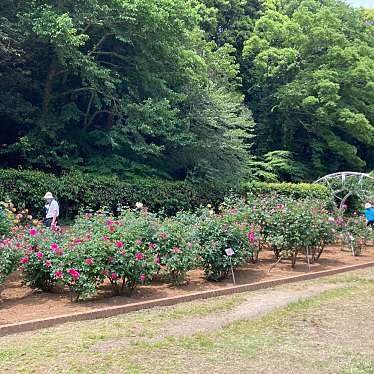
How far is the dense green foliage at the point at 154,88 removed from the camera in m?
15.4

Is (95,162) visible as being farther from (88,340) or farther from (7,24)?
(88,340)

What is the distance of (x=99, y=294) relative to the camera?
23.5 ft

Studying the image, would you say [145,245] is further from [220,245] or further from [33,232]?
[33,232]

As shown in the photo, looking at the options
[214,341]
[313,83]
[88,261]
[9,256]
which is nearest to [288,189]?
[313,83]

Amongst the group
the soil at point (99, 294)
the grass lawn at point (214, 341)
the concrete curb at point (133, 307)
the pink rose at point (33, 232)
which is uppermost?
the pink rose at point (33, 232)

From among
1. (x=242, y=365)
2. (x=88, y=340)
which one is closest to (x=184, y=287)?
(x=88, y=340)

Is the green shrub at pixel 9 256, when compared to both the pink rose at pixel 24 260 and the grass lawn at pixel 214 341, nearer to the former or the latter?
the pink rose at pixel 24 260

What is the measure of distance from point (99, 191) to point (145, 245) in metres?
8.46

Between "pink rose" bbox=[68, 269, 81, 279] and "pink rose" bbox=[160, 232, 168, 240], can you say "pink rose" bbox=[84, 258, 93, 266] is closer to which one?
"pink rose" bbox=[68, 269, 81, 279]

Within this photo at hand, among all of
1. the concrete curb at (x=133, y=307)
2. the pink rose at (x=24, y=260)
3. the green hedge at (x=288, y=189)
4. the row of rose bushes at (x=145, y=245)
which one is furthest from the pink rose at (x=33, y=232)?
the green hedge at (x=288, y=189)

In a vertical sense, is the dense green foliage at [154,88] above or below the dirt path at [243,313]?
above

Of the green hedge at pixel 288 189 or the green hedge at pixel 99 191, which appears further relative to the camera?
the green hedge at pixel 288 189

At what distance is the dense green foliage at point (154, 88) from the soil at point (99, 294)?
786 cm

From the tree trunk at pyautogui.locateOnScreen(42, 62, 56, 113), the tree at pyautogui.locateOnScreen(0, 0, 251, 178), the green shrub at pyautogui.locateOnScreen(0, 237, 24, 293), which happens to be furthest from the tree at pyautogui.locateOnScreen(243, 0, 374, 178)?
the green shrub at pyautogui.locateOnScreen(0, 237, 24, 293)
